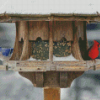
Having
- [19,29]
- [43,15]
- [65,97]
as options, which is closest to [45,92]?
[19,29]

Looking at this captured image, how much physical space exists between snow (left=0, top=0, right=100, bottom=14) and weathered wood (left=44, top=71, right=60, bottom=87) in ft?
1.53

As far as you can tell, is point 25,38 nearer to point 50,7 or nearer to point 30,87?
point 50,7

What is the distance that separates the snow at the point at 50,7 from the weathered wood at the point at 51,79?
466 millimetres

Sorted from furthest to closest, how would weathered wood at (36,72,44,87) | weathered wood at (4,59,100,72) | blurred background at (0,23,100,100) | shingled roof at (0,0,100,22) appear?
1. blurred background at (0,23,100,100)
2. weathered wood at (36,72,44,87)
3. weathered wood at (4,59,100,72)
4. shingled roof at (0,0,100,22)

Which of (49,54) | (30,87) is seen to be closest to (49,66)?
(49,54)

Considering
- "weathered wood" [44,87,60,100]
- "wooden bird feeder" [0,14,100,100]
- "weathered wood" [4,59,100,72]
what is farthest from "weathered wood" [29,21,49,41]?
"weathered wood" [44,87,60,100]

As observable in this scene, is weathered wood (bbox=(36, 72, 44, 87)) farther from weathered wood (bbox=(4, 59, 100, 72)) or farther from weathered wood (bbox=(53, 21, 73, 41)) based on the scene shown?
weathered wood (bbox=(53, 21, 73, 41))

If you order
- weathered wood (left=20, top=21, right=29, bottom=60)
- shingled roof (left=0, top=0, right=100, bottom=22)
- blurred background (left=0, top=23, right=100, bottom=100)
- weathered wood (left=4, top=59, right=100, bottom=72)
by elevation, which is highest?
shingled roof (left=0, top=0, right=100, bottom=22)

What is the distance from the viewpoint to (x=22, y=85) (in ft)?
8.12

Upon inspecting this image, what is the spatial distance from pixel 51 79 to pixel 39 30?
342mm

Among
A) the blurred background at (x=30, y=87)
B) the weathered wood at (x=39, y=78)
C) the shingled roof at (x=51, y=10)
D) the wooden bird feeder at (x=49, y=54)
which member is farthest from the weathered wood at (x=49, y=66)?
the blurred background at (x=30, y=87)

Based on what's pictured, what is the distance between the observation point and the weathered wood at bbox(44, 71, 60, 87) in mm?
1298

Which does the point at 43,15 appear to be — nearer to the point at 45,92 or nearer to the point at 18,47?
the point at 18,47

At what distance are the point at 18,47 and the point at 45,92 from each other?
1.30ft
